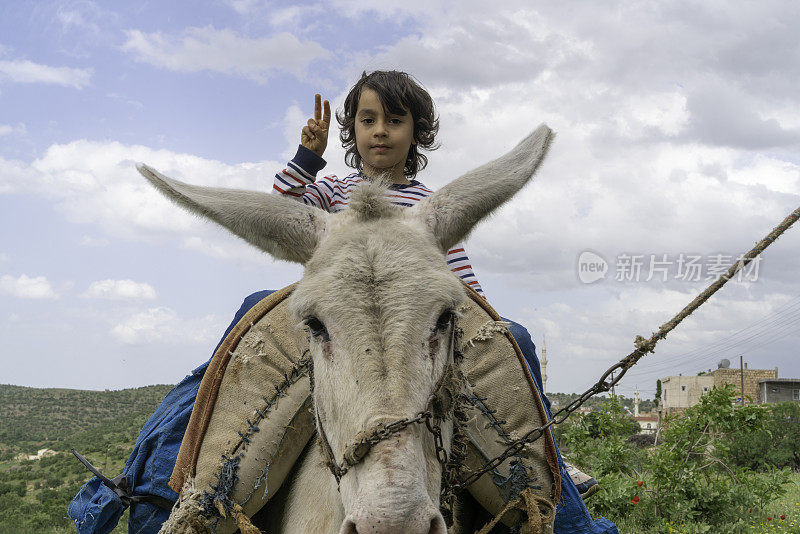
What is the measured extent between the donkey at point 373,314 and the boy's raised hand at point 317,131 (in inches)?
49.5

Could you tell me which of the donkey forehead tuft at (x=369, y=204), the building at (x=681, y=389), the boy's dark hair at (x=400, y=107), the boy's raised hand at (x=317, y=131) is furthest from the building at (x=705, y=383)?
the donkey forehead tuft at (x=369, y=204)

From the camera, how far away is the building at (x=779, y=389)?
55.5m

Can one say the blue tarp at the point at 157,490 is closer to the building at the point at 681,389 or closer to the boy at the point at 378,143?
the boy at the point at 378,143

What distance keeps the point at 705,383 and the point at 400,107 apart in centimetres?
6413

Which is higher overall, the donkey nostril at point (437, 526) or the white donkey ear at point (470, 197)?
the white donkey ear at point (470, 197)

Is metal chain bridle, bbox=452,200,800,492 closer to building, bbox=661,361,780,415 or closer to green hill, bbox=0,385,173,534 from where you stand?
green hill, bbox=0,385,173,534

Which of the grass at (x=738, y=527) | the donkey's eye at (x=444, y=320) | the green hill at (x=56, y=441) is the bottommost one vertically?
the green hill at (x=56, y=441)

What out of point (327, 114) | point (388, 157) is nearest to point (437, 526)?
point (327, 114)

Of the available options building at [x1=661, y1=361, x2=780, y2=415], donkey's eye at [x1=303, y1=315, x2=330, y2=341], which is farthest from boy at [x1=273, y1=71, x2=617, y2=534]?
building at [x1=661, y1=361, x2=780, y2=415]

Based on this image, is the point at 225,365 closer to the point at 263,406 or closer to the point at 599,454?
the point at 263,406

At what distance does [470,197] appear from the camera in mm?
3301

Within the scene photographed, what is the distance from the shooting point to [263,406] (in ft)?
11.8

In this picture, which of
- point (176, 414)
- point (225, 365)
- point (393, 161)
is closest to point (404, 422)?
point (225, 365)

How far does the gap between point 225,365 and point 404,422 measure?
1840mm
